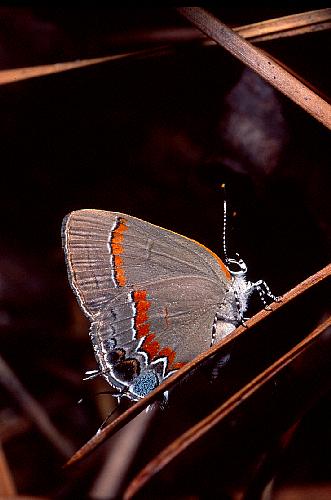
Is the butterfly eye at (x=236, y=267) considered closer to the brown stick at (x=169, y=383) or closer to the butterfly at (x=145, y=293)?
the butterfly at (x=145, y=293)

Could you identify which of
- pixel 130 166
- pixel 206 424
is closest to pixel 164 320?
pixel 206 424

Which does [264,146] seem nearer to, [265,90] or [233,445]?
[265,90]

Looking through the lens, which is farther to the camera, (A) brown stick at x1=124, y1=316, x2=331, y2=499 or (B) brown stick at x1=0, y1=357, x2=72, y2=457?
(B) brown stick at x1=0, y1=357, x2=72, y2=457

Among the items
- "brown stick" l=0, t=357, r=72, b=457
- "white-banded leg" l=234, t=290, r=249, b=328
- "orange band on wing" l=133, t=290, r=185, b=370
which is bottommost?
"brown stick" l=0, t=357, r=72, b=457

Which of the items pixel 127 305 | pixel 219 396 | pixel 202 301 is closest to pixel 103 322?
pixel 127 305

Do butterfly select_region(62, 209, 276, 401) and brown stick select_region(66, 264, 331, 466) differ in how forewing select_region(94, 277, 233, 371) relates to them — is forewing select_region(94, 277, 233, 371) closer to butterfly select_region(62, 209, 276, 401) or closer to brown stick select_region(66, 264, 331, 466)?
butterfly select_region(62, 209, 276, 401)

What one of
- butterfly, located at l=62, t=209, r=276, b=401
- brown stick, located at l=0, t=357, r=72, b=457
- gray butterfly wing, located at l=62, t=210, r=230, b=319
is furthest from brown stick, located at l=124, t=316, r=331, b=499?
brown stick, located at l=0, t=357, r=72, b=457

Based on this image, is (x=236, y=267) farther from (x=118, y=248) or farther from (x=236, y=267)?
(x=118, y=248)
